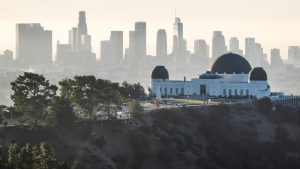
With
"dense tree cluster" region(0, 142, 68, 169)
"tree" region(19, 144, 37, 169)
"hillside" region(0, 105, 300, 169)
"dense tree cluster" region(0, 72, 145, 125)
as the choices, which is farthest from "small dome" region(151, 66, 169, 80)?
"tree" region(19, 144, 37, 169)

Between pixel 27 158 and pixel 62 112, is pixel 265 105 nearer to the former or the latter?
pixel 62 112

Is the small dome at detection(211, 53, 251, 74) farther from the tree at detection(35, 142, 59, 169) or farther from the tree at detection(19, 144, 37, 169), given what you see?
the tree at detection(35, 142, 59, 169)

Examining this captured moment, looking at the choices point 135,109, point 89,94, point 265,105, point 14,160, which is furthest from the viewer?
point 265,105

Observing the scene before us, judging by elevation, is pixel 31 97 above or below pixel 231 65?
below

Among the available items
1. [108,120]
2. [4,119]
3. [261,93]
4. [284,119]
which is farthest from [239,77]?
[4,119]

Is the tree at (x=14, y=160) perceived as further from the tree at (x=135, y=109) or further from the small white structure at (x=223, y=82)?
the small white structure at (x=223, y=82)

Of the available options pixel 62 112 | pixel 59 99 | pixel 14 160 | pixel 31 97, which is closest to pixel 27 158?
pixel 14 160
